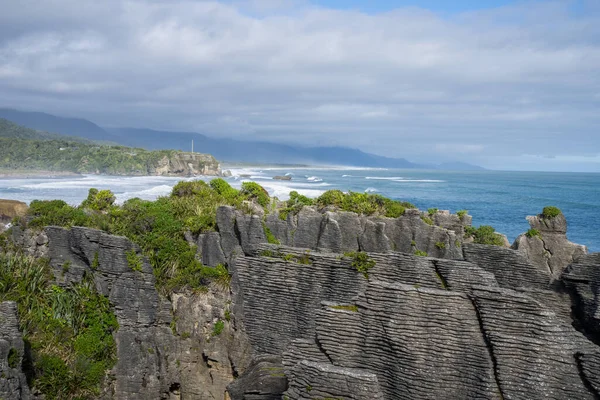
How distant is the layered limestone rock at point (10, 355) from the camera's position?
1122 cm

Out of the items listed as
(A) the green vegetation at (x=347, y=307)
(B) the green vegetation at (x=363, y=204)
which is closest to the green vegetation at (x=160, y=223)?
(B) the green vegetation at (x=363, y=204)

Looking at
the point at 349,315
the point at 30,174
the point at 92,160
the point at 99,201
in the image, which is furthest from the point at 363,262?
the point at 92,160

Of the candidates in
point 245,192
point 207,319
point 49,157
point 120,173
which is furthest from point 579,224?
point 49,157

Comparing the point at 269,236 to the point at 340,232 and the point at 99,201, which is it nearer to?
the point at 340,232

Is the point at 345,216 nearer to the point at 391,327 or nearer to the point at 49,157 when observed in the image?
the point at 391,327

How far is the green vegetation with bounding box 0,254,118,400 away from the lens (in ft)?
49.2

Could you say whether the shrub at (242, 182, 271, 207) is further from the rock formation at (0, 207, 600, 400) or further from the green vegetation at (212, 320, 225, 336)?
the green vegetation at (212, 320, 225, 336)

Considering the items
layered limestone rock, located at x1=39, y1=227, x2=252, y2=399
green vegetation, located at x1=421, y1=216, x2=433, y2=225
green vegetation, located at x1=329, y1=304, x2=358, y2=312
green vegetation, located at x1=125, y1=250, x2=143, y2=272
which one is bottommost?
layered limestone rock, located at x1=39, y1=227, x2=252, y2=399

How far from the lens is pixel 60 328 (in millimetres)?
16156

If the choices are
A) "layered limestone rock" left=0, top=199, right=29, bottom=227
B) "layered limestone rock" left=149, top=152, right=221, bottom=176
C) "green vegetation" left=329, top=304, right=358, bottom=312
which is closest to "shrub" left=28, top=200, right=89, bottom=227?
"layered limestone rock" left=0, top=199, right=29, bottom=227

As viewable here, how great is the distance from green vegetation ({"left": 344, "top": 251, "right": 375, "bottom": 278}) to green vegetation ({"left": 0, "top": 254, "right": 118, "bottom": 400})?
30.9 ft

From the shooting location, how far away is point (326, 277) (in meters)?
13.8

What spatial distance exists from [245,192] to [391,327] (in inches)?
505

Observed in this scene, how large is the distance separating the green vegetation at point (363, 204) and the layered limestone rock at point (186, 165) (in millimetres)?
103622
